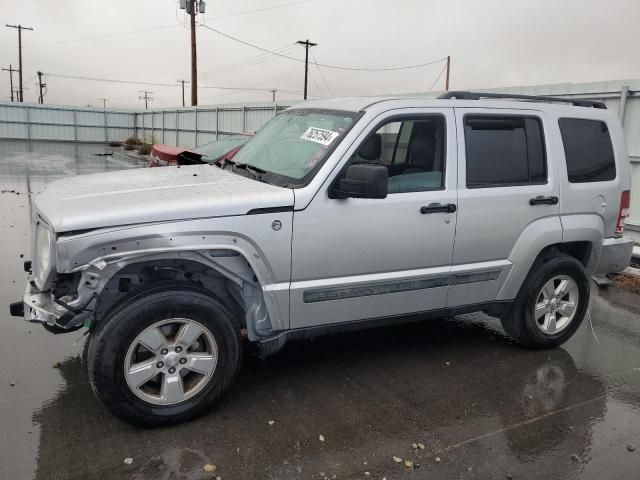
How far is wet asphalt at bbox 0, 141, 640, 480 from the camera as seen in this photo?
315 cm

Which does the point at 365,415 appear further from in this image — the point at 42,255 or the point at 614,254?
the point at 614,254

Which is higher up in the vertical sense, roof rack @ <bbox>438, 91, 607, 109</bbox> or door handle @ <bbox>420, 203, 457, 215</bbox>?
roof rack @ <bbox>438, 91, 607, 109</bbox>

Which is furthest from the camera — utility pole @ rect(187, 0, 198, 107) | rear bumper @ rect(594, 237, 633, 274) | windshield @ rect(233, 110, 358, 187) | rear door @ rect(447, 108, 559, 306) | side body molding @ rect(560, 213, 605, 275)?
utility pole @ rect(187, 0, 198, 107)

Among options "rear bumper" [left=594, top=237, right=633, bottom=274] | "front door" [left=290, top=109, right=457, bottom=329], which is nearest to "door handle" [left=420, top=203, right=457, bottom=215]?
"front door" [left=290, top=109, right=457, bottom=329]

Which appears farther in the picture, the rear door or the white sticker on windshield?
the rear door

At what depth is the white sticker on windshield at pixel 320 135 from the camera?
392cm

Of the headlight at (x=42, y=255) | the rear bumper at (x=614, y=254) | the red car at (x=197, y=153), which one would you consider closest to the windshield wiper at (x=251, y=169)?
the headlight at (x=42, y=255)

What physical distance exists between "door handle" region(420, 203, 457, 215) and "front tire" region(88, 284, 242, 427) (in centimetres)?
156

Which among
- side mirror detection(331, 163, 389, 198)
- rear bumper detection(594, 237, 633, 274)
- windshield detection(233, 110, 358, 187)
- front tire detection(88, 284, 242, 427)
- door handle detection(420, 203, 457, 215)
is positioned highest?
windshield detection(233, 110, 358, 187)

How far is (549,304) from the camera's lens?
4.83 metres

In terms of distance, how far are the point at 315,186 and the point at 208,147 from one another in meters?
7.21

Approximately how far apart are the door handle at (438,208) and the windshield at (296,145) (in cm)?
80

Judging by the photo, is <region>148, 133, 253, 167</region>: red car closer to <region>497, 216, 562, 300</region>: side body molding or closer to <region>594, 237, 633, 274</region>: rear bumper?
<region>497, 216, 562, 300</region>: side body molding

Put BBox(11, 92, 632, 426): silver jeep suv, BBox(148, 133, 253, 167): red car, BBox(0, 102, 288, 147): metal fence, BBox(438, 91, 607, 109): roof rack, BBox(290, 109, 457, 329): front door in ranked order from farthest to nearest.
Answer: BBox(0, 102, 288, 147): metal fence < BBox(148, 133, 253, 167): red car < BBox(438, 91, 607, 109): roof rack < BBox(290, 109, 457, 329): front door < BBox(11, 92, 632, 426): silver jeep suv
